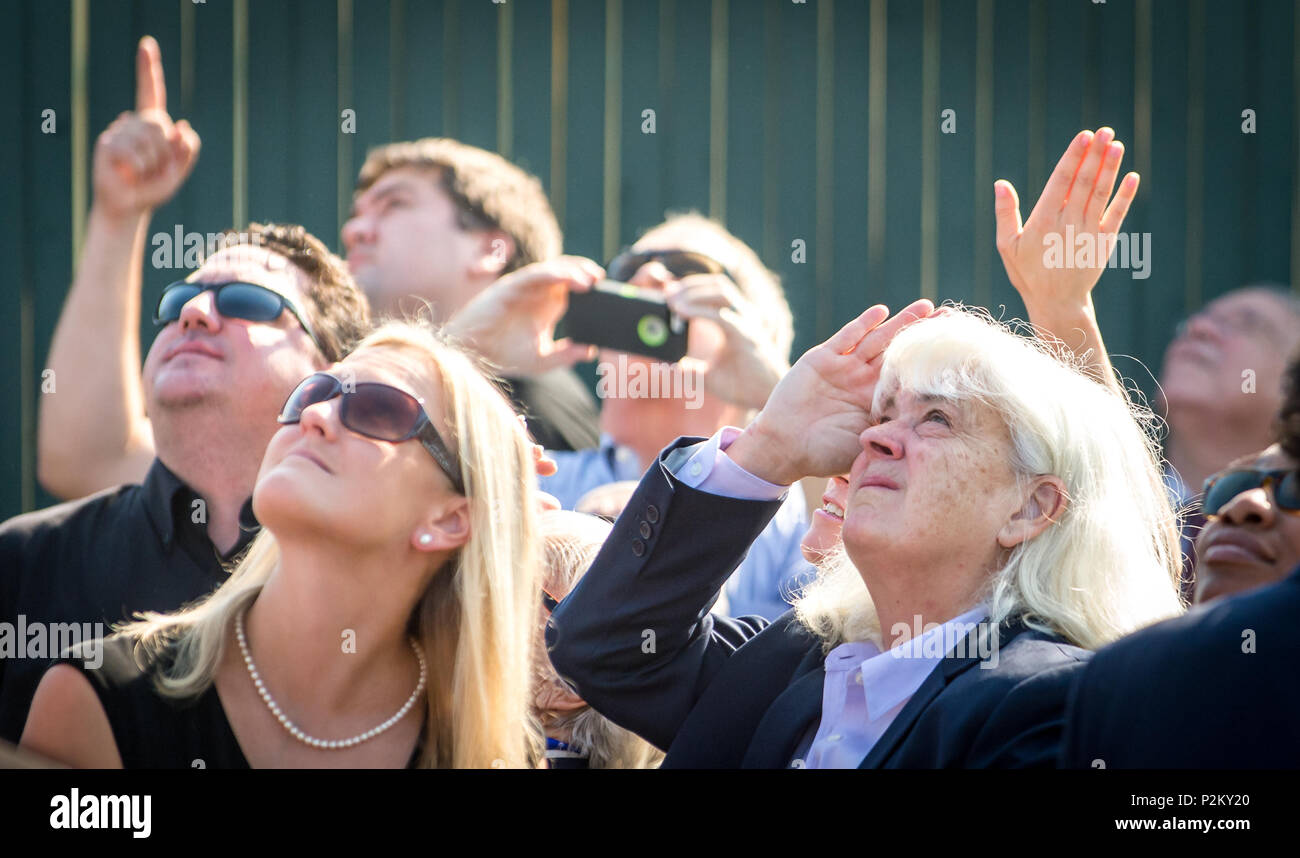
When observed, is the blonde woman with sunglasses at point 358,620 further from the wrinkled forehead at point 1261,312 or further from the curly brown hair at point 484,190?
the wrinkled forehead at point 1261,312

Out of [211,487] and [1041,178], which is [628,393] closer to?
[211,487]

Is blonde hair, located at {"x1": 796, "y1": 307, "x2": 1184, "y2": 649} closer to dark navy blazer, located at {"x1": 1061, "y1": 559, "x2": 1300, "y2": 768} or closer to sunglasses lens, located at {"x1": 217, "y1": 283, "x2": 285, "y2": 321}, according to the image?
dark navy blazer, located at {"x1": 1061, "y1": 559, "x2": 1300, "y2": 768}

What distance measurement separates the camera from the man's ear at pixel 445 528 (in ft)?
6.42

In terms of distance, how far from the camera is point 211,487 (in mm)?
2363

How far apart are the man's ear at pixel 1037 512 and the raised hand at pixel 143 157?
1.88 metres

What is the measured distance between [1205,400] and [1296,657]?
241 cm

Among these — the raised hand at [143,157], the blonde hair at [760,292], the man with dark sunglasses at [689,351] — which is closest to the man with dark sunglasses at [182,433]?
the raised hand at [143,157]

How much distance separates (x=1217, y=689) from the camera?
1.19m

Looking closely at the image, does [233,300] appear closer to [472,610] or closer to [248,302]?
[248,302]

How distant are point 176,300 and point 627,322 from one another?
98 centimetres

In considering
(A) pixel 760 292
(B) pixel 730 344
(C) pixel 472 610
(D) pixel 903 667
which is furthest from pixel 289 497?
(A) pixel 760 292

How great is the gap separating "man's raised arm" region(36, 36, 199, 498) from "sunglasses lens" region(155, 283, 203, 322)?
349 mm

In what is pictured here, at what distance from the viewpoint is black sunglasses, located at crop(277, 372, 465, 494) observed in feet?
6.36

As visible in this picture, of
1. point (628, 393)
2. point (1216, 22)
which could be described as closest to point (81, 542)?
point (628, 393)
